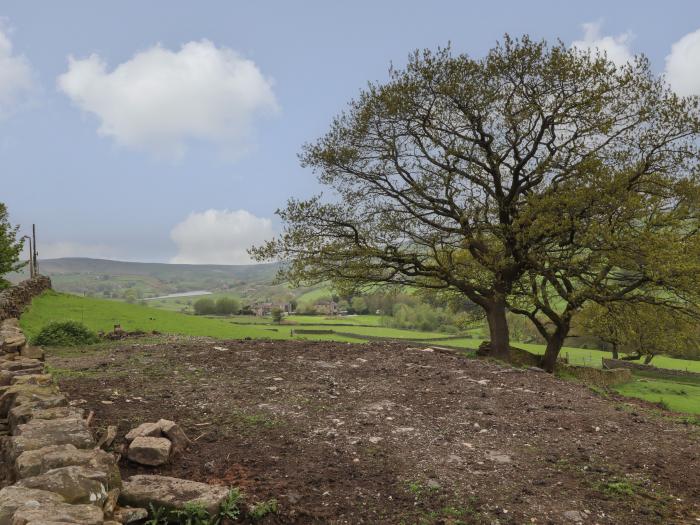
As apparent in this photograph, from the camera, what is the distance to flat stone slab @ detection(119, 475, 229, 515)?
5453mm

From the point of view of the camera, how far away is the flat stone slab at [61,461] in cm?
520

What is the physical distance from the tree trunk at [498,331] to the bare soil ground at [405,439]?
8503 mm

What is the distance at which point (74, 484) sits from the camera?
4816 millimetres

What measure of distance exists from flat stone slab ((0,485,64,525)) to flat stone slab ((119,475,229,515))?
104 centimetres

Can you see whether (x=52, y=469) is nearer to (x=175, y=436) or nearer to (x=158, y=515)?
(x=158, y=515)

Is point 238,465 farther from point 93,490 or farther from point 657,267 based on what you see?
point 657,267

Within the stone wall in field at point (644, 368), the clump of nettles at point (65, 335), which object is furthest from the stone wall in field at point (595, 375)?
the clump of nettles at point (65, 335)

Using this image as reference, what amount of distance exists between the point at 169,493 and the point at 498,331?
19638mm

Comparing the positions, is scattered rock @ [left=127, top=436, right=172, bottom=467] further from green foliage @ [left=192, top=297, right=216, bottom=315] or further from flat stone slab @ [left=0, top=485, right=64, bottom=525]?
green foliage @ [left=192, top=297, right=216, bottom=315]

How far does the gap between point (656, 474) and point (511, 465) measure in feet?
7.11

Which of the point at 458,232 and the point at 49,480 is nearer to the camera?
the point at 49,480

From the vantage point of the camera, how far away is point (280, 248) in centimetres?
2248

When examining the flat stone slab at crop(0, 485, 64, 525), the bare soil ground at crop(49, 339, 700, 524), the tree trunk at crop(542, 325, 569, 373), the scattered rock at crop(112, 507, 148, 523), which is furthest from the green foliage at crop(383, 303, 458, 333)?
the flat stone slab at crop(0, 485, 64, 525)

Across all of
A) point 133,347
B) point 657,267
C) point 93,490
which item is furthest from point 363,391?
point 657,267
